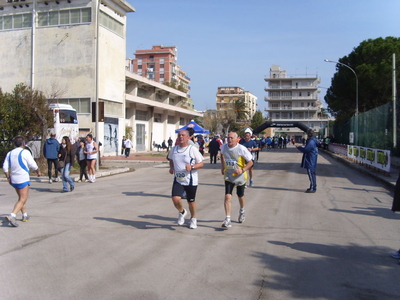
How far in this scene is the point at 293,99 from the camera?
352 ft

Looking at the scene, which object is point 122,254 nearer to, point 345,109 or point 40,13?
point 40,13

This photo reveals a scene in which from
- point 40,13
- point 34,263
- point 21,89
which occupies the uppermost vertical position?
point 40,13

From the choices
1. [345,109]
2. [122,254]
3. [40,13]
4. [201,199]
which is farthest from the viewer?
[345,109]

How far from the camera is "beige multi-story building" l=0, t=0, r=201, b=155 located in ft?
111

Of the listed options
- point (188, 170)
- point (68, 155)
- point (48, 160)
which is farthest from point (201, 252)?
point (48, 160)

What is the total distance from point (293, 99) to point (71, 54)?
8138 cm

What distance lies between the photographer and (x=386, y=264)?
17.9ft

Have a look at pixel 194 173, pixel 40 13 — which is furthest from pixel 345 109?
pixel 194 173

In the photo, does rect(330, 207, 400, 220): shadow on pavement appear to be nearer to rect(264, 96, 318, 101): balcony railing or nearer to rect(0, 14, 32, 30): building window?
rect(0, 14, 32, 30): building window

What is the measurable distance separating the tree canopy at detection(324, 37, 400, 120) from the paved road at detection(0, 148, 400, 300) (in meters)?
32.9

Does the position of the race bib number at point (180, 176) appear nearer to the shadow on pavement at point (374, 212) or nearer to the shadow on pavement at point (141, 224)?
the shadow on pavement at point (141, 224)

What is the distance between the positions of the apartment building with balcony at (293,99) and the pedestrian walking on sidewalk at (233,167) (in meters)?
103

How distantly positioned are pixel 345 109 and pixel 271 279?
48131 millimetres

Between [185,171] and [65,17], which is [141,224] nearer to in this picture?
[185,171]
